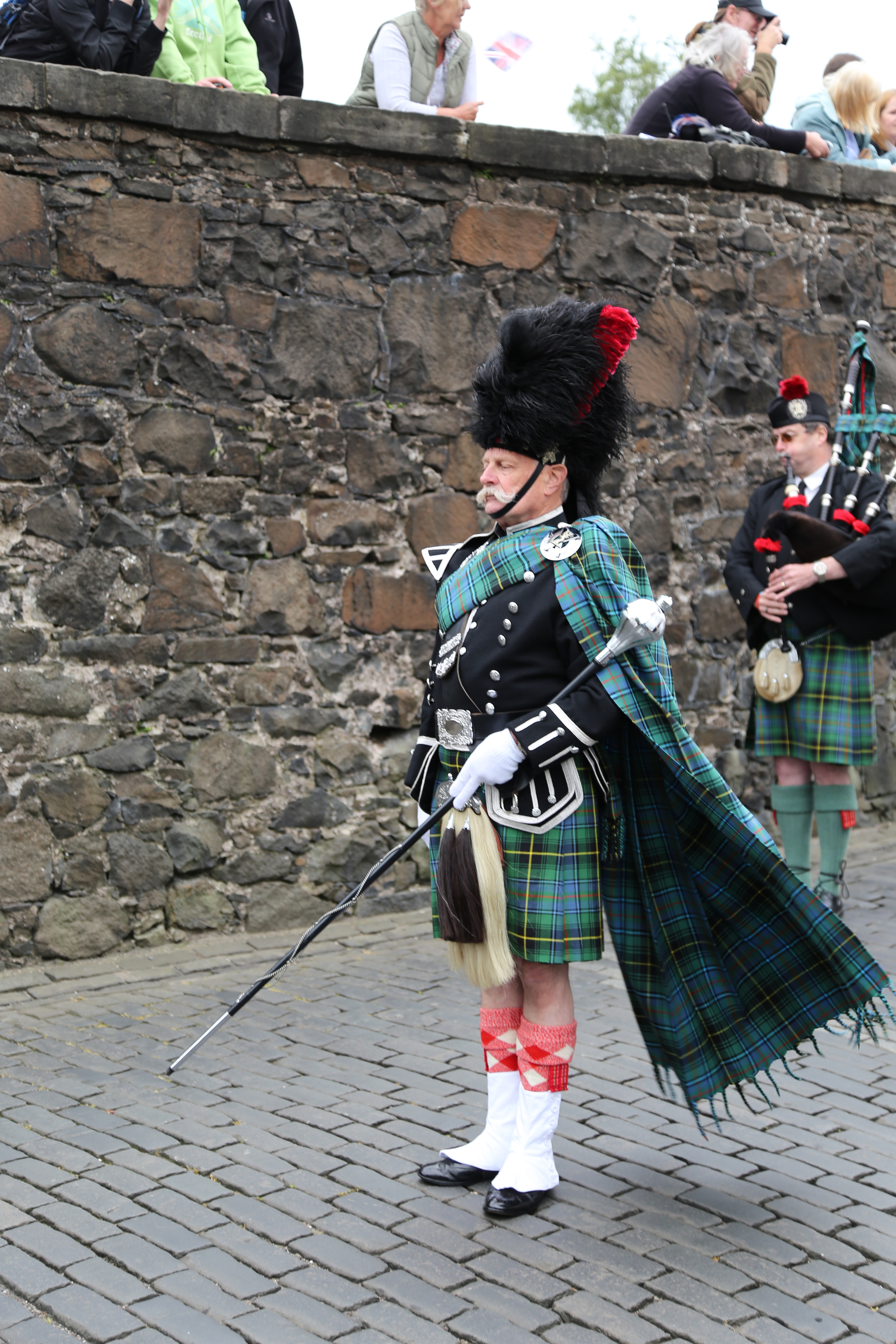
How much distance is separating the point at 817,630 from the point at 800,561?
28cm

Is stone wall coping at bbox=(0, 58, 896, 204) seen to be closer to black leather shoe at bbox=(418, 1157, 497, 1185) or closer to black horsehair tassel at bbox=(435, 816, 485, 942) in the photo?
black horsehair tassel at bbox=(435, 816, 485, 942)

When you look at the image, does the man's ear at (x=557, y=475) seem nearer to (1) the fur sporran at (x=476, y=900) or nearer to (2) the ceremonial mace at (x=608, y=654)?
(2) the ceremonial mace at (x=608, y=654)

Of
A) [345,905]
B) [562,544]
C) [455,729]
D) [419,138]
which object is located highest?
[419,138]

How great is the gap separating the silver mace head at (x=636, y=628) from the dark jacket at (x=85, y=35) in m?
3.41

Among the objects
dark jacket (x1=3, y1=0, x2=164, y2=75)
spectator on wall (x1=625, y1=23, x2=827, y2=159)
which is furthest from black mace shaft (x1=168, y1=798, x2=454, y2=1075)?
spectator on wall (x1=625, y1=23, x2=827, y2=159)

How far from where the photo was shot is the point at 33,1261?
2.92m

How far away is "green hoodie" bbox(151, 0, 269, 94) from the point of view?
5746 mm

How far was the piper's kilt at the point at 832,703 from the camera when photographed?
218 inches

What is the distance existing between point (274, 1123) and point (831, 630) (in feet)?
9.95

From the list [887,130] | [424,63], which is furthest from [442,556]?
[887,130]

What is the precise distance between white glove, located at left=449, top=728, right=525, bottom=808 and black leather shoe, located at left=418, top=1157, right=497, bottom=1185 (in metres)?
0.91

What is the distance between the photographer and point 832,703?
556 centimetres

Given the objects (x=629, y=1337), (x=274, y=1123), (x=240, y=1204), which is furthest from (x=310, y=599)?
(x=629, y=1337)

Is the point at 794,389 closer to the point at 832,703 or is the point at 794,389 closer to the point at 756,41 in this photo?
the point at 832,703
